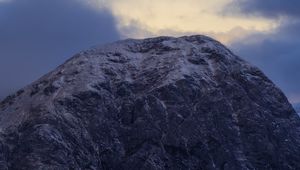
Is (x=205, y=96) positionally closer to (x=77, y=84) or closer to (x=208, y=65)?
(x=208, y=65)

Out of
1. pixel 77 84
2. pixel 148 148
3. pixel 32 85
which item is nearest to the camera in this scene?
pixel 148 148

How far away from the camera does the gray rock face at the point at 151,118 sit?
3041 centimetres

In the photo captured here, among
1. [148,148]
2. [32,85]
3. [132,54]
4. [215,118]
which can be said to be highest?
[132,54]

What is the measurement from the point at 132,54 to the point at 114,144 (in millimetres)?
7015

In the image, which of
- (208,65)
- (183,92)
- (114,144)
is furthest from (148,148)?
(208,65)

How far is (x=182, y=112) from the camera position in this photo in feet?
104

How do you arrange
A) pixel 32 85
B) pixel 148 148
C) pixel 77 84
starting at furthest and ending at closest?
1. pixel 32 85
2. pixel 77 84
3. pixel 148 148

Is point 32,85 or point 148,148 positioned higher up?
point 32,85

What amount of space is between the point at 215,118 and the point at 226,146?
5.12 ft

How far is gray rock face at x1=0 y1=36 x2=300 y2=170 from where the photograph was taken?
99.8 ft

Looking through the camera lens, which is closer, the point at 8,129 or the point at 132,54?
the point at 8,129

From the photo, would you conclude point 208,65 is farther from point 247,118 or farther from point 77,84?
point 77,84

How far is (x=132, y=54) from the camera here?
119 ft

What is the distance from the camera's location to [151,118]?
31.4 m
